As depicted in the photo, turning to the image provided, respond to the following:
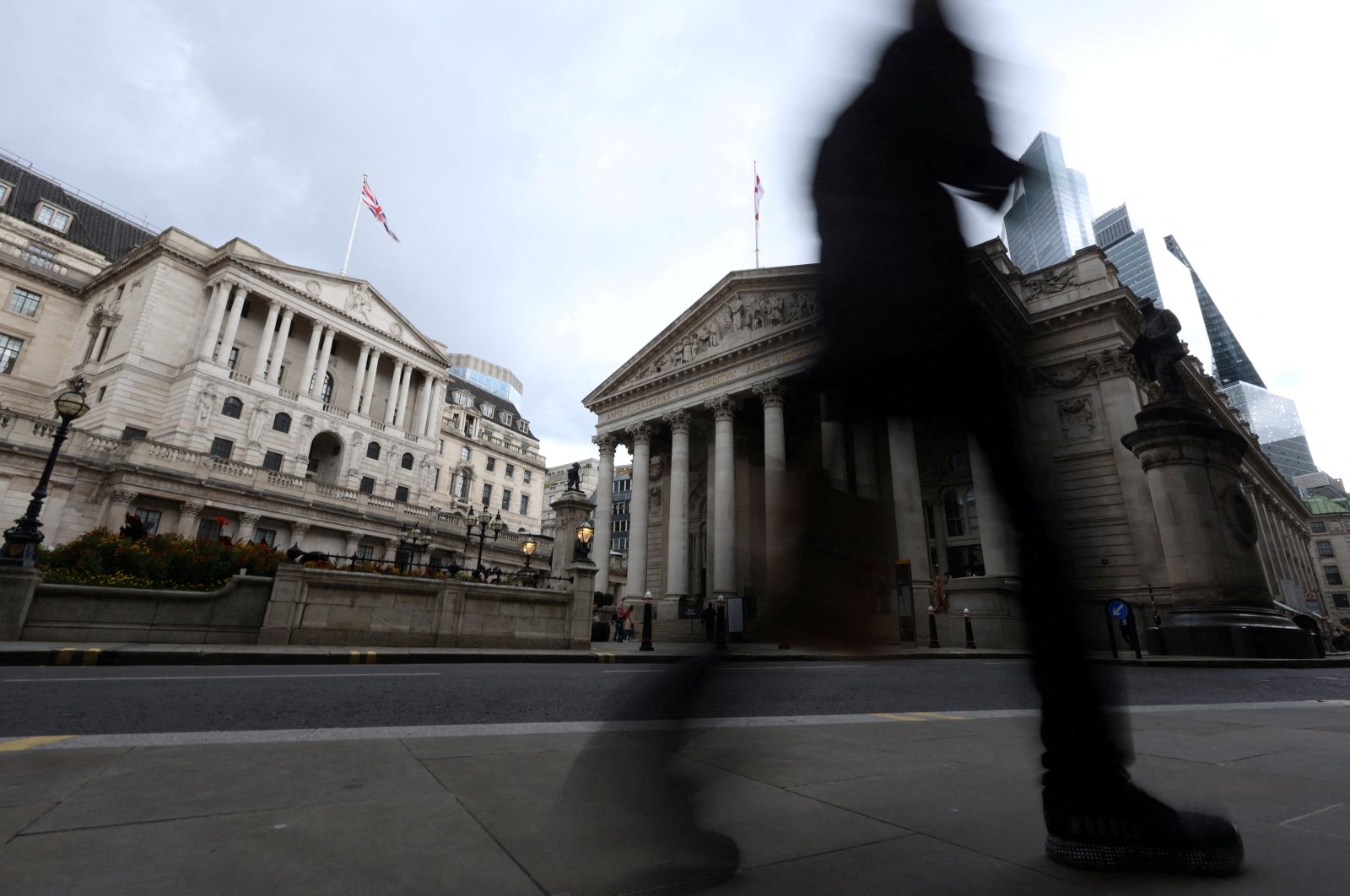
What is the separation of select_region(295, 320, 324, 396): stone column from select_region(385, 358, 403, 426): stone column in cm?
558

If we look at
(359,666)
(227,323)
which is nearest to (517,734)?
(359,666)

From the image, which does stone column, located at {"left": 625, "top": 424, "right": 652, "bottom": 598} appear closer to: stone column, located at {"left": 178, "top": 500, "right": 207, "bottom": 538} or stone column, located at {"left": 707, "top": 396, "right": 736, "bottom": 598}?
stone column, located at {"left": 707, "top": 396, "right": 736, "bottom": 598}

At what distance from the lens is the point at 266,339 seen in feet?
137

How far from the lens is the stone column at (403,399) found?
49.5m

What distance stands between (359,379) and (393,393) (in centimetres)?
278

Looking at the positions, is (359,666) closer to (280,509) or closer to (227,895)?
(227,895)

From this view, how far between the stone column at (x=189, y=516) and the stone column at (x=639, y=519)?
2319 centimetres

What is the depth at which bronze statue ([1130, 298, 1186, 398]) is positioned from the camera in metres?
15.6

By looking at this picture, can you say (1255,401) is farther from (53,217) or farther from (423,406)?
(53,217)

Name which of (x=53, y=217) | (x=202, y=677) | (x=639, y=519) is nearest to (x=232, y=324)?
(x=53, y=217)

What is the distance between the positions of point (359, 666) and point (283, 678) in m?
2.60

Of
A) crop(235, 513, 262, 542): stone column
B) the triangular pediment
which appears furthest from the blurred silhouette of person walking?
crop(235, 513, 262, 542): stone column

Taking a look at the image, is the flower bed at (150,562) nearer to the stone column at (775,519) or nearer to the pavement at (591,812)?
the pavement at (591,812)

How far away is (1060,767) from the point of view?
70.9 inches
